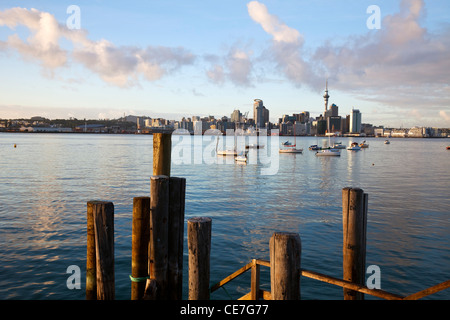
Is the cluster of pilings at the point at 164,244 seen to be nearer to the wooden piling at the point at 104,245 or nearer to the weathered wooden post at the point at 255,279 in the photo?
the wooden piling at the point at 104,245

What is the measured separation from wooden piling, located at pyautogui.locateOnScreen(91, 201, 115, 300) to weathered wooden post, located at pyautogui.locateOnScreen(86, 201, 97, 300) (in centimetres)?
19

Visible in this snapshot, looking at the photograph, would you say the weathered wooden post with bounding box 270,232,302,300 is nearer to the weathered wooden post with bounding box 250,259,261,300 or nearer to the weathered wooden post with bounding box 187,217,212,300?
the weathered wooden post with bounding box 250,259,261,300

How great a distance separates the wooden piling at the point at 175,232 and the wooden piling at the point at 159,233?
10 cm

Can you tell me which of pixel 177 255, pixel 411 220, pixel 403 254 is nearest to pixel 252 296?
pixel 177 255

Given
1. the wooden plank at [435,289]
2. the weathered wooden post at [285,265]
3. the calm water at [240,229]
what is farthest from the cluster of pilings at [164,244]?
the calm water at [240,229]

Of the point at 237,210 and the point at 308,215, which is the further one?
the point at 237,210

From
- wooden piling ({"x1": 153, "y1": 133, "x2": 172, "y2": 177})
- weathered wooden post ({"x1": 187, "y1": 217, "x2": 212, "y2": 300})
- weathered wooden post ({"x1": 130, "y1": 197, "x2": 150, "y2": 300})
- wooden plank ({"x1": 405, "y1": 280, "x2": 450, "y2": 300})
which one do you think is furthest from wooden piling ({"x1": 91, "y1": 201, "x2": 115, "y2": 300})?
wooden plank ({"x1": 405, "y1": 280, "x2": 450, "y2": 300})

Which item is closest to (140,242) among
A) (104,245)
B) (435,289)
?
(104,245)

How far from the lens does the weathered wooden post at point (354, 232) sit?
6.30 m

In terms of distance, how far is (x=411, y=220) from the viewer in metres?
19.6

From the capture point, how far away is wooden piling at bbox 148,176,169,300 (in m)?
6.42

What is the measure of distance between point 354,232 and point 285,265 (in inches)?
72.6
